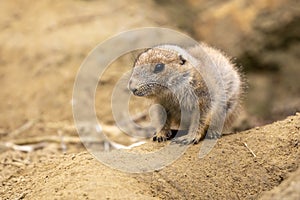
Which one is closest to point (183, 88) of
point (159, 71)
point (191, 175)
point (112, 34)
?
point (159, 71)

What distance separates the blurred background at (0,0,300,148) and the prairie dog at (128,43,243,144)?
2.98 meters

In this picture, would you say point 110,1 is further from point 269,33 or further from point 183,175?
point 183,175

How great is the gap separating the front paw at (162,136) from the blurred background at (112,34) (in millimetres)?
3087

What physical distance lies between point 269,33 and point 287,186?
21.5ft

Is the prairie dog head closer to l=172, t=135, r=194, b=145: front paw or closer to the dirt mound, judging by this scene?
l=172, t=135, r=194, b=145: front paw

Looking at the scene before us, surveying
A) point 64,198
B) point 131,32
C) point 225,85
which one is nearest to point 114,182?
point 64,198

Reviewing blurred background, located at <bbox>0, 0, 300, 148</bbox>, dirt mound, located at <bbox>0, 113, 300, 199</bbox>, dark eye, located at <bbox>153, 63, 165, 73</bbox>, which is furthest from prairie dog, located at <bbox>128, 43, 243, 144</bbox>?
blurred background, located at <bbox>0, 0, 300, 148</bbox>

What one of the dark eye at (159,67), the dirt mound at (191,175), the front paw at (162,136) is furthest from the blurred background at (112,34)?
the dirt mound at (191,175)

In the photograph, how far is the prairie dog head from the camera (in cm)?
510

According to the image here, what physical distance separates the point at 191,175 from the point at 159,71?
47.5 inches

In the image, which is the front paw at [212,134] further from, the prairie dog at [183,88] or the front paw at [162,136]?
the front paw at [162,136]

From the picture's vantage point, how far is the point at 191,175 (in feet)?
14.3

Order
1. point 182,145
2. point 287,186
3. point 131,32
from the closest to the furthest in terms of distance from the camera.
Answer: point 287,186 → point 182,145 → point 131,32

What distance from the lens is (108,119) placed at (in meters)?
8.27
